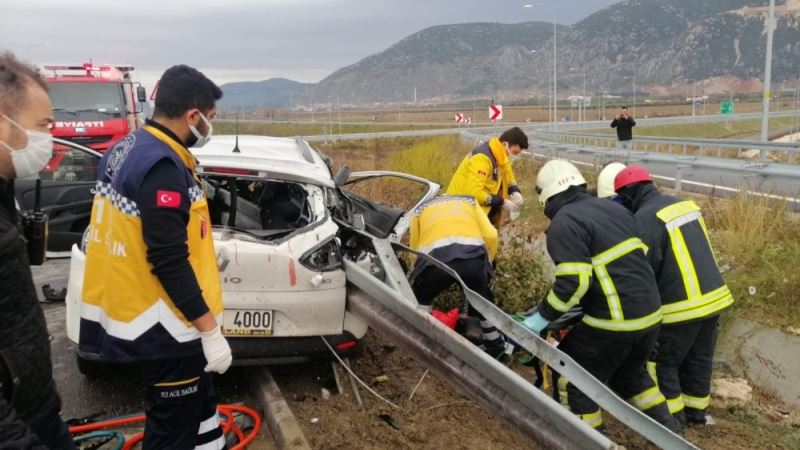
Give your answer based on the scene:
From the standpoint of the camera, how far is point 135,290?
7.73 ft

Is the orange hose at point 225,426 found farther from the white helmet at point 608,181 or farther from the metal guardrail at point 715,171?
the metal guardrail at point 715,171

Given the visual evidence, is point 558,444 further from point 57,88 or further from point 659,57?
point 659,57

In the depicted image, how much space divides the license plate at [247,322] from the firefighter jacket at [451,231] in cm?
123

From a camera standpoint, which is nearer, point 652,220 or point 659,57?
point 652,220

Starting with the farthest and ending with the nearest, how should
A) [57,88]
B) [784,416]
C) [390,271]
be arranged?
[57,88]
[784,416]
[390,271]

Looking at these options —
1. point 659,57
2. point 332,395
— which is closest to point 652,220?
point 332,395

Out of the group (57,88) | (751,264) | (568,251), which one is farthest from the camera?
(57,88)

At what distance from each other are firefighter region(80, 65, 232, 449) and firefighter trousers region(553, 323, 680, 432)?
6.84ft

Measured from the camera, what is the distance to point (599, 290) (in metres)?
3.44

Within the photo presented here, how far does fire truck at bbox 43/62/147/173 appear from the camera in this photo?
13039mm

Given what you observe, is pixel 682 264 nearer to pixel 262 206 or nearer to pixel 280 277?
pixel 280 277

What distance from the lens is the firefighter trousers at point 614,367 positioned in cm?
348

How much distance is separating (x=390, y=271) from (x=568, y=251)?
40.9 inches

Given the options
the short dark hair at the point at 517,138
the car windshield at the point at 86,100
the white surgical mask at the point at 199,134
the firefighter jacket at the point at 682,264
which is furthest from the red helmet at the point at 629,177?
the car windshield at the point at 86,100
